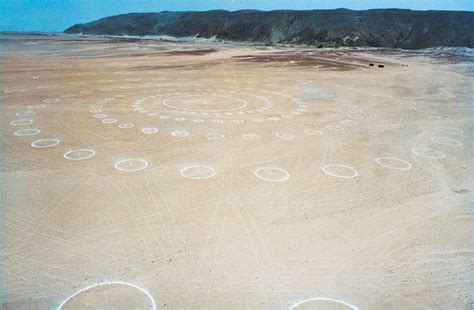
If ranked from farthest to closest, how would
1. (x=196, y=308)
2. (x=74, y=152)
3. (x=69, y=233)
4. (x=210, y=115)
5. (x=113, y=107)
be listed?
(x=113, y=107) < (x=210, y=115) < (x=74, y=152) < (x=69, y=233) < (x=196, y=308)

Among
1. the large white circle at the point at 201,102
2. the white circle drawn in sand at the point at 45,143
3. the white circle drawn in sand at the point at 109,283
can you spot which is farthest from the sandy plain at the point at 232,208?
the large white circle at the point at 201,102

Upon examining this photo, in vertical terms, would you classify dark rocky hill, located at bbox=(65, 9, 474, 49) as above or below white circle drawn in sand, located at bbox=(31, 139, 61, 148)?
above

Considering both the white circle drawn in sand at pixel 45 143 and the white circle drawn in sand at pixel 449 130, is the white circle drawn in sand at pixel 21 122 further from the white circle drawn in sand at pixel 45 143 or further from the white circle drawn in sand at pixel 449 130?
the white circle drawn in sand at pixel 449 130

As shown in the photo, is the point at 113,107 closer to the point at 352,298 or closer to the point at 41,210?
the point at 41,210

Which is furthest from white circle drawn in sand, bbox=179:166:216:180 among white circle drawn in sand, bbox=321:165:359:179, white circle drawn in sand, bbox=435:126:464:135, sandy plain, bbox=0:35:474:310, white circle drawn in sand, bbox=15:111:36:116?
white circle drawn in sand, bbox=435:126:464:135

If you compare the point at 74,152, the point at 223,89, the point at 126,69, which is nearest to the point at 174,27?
the point at 126,69

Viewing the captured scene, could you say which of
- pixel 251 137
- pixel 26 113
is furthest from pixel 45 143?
pixel 251 137

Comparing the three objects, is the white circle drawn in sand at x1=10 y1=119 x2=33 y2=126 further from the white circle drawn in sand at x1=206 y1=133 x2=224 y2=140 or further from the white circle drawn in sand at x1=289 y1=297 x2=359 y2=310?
the white circle drawn in sand at x1=289 y1=297 x2=359 y2=310
